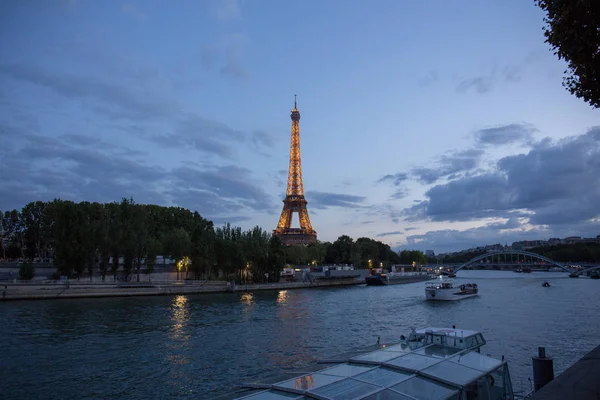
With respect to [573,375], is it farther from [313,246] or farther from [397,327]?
[313,246]

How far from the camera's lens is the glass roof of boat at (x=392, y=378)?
28.8 ft

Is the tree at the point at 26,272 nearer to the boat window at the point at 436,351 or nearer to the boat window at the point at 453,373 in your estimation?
the boat window at the point at 436,351

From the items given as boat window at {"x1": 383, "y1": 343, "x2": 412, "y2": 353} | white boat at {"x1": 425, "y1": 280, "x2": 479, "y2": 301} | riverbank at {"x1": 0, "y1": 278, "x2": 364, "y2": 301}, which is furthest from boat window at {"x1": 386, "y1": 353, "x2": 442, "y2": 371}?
white boat at {"x1": 425, "y1": 280, "x2": 479, "y2": 301}

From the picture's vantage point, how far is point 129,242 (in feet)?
224

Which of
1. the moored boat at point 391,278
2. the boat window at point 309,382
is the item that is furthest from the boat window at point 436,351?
the moored boat at point 391,278

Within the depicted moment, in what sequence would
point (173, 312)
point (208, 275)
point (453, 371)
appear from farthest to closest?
point (208, 275), point (173, 312), point (453, 371)

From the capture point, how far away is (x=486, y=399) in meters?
11.0

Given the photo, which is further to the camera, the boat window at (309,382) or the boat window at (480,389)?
the boat window at (480,389)

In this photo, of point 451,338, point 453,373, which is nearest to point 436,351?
point 453,373

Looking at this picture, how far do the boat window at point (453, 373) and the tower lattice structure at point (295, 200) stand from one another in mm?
131529

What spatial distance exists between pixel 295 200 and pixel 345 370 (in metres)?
134

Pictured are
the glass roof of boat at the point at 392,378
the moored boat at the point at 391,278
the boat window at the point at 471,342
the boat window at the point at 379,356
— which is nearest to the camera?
the glass roof of boat at the point at 392,378

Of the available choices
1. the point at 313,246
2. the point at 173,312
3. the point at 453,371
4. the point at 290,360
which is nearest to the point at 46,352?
the point at 290,360

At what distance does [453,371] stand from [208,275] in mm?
76762
